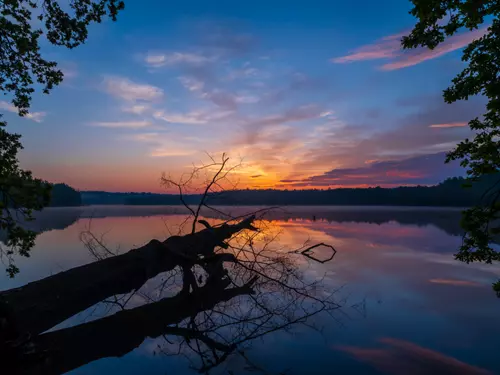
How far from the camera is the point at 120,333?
6484 millimetres

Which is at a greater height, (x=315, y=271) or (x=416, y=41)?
(x=416, y=41)

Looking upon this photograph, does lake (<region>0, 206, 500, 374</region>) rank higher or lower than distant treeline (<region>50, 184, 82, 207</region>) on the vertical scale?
lower

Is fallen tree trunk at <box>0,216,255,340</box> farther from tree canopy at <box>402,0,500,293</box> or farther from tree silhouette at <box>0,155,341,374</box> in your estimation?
tree canopy at <box>402,0,500,293</box>

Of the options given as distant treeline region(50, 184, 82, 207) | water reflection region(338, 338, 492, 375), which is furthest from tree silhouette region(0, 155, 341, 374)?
distant treeline region(50, 184, 82, 207)

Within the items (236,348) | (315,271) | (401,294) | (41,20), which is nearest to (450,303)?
(401,294)

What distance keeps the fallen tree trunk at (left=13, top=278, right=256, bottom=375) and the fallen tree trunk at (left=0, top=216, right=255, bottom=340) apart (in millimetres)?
361

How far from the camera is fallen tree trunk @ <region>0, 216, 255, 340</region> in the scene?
5.01m

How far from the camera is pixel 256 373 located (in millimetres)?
5750

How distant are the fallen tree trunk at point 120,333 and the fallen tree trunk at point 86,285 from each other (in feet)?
1.18

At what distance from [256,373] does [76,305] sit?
3.50 m

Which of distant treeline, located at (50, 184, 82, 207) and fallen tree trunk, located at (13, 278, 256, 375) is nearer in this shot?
fallen tree trunk, located at (13, 278, 256, 375)

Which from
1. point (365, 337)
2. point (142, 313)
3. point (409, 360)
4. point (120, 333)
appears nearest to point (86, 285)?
point (120, 333)

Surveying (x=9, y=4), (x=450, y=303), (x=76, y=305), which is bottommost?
(x=450, y=303)

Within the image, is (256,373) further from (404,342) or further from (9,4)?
(9,4)
